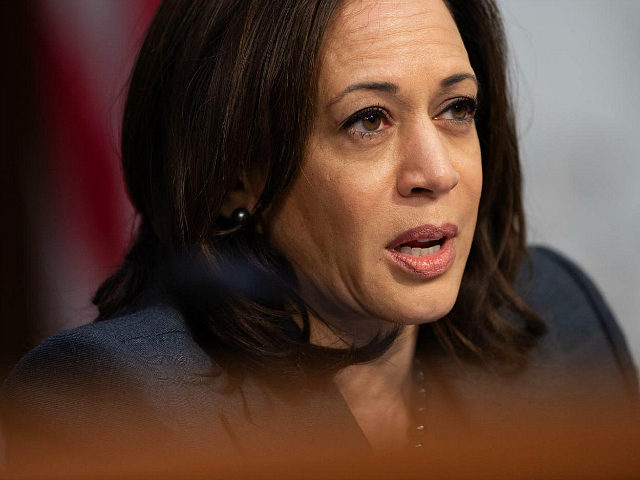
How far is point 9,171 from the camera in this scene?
5.98ft

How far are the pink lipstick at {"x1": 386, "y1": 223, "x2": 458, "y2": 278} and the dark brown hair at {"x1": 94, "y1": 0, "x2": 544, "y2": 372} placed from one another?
0.56 ft

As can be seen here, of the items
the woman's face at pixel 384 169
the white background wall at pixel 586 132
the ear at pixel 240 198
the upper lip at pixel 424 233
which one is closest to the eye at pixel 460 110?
the woman's face at pixel 384 169

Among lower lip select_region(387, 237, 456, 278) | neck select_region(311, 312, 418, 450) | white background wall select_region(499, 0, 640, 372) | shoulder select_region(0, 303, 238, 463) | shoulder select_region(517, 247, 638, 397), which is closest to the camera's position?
shoulder select_region(0, 303, 238, 463)

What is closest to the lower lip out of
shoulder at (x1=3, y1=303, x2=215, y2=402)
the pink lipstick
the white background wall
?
the pink lipstick

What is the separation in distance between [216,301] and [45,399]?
11.5 inches

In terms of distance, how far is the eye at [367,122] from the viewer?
1.18 m

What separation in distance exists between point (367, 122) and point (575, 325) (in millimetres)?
745

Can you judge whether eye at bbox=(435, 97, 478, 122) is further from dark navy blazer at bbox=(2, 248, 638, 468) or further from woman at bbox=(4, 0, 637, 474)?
dark navy blazer at bbox=(2, 248, 638, 468)

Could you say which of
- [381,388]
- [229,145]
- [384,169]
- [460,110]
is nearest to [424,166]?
[384,169]

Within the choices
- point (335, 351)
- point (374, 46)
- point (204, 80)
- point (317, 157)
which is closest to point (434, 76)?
point (374, 46)

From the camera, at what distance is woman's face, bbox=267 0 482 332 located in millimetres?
1168

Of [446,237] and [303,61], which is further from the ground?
[303,61]

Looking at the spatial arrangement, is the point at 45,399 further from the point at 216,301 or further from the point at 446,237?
the point at 446,237

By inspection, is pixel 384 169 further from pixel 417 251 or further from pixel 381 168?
pixel 417 251
